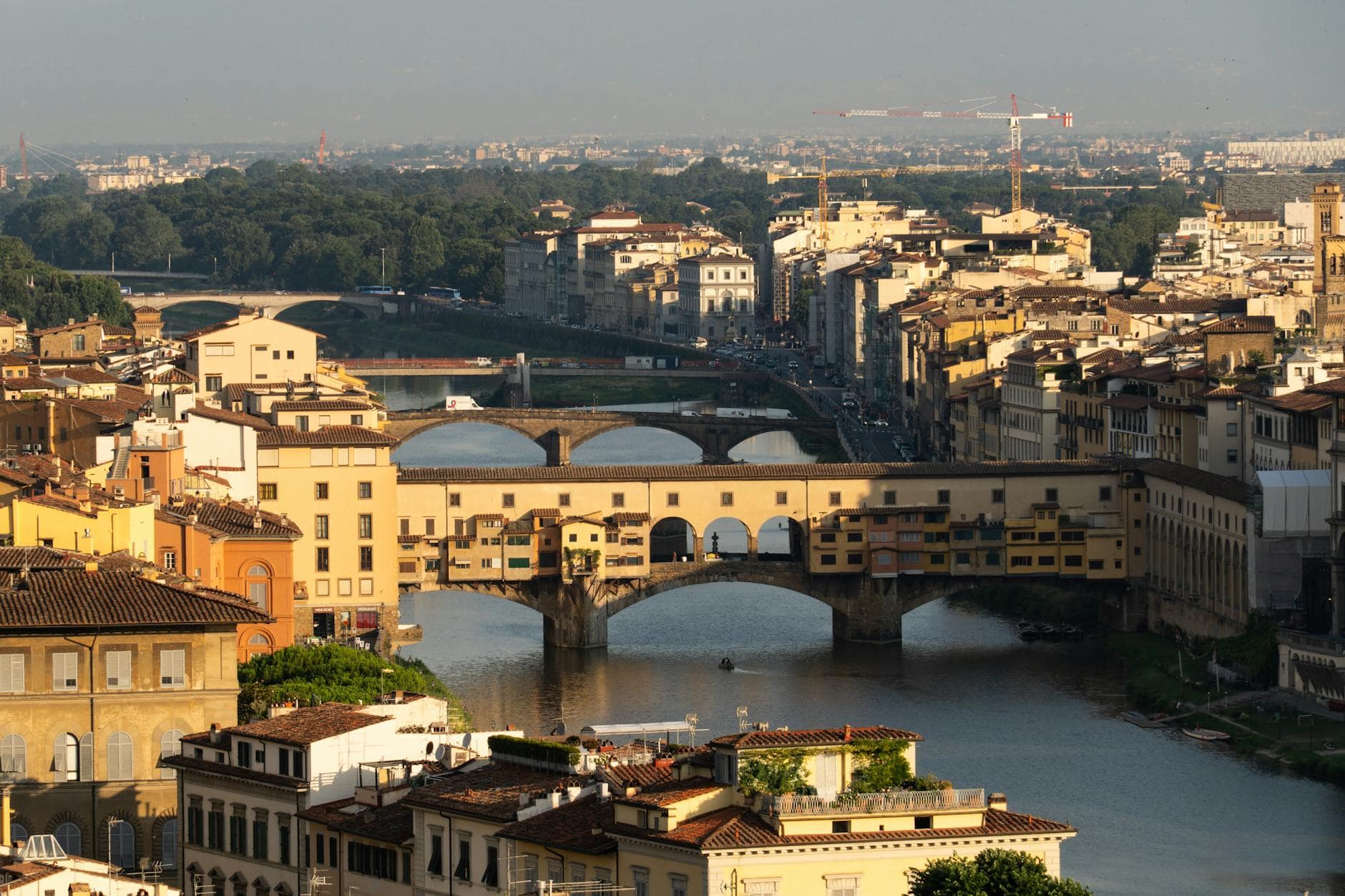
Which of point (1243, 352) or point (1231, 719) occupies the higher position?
point (1243, 352)

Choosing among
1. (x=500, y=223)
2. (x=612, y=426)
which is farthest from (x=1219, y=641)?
(x=500, y=223)

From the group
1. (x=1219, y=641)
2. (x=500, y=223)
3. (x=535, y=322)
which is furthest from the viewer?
(x=500, y=223)

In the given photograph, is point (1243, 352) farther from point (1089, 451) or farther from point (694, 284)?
point (694, 284)

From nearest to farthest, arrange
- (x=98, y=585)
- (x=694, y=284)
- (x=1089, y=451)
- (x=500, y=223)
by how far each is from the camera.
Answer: (x=98, y=585), (x=1089, y=451), (x=694, y=284), (x=500, y=223)

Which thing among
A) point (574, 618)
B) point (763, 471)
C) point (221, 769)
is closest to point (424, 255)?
point (763, 471)

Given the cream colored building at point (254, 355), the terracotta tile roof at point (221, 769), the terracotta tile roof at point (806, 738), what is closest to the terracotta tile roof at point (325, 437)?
the cream colored building at point (254, 355)
